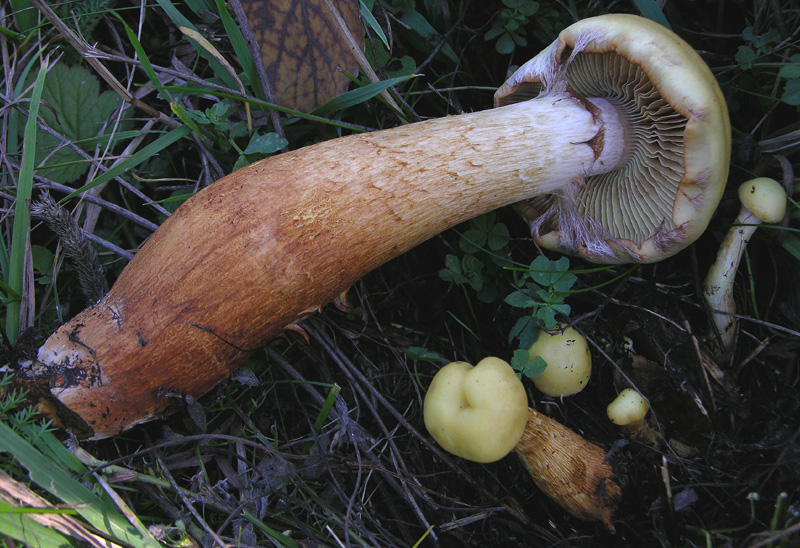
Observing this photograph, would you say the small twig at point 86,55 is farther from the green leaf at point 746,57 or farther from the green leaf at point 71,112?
the green leaf at point 746,57

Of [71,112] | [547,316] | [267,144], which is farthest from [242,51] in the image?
[547,316]

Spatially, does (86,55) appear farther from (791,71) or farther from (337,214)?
(791,71)

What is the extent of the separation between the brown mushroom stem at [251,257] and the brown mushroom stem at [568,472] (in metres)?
1.00

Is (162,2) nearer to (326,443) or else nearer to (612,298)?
(326,443)

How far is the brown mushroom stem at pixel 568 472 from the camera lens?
7.10 ft

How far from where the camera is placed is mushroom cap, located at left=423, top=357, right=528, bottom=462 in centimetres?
190

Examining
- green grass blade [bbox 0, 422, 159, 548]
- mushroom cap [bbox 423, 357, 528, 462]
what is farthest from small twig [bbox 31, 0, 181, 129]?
mushroom cap [bbox 423, 357, 528, 462]

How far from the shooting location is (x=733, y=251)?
235 centimetres

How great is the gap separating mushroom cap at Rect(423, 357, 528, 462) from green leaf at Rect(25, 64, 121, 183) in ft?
6.82

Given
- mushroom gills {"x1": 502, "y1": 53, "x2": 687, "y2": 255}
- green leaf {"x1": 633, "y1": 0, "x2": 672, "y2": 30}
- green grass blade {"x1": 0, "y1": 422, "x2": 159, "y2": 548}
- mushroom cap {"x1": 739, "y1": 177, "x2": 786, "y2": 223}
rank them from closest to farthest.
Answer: green grass blade {"x1": 0, "y1": 422, "x2": 159, "y2": 548} → mushroom gills {"x1": 502, "y1": 53, "x2": 687, "y2": 255} → mushroom cap {"x1": 739, "y1": 177, "x2": 786, "y2": 223} → green leaf {"x1": 633, "y1": 0, "x2": 672, "y2": 30}

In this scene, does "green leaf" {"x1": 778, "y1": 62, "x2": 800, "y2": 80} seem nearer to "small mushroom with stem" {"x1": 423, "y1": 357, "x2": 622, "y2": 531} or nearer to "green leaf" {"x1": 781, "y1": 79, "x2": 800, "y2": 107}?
"green leaf" {"x1": 781, "y1": 79, "x2": 800, "y2": 107}

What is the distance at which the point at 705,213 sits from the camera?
198 centimetres

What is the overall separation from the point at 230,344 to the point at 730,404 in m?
2.15

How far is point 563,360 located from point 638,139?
3.39 feet
